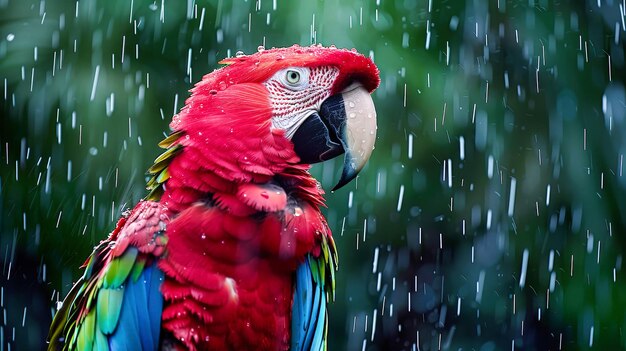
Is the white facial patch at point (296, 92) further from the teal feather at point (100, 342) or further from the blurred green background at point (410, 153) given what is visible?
the blurred green background at point (410, 153)

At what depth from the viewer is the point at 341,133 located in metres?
1.72

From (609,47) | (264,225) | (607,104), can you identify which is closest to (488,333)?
(607,104)

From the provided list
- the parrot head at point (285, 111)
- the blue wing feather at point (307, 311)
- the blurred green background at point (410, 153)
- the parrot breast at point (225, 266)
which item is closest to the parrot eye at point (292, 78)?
the parrot head at point (285, 111)

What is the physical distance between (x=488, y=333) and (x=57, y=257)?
5.66 feet

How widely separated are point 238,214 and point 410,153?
1391 millimetres

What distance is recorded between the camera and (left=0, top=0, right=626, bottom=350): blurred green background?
9.25ft

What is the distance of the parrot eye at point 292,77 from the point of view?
5.61 feet

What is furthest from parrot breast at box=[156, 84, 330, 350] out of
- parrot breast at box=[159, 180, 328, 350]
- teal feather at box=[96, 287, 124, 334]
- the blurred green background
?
the blurred green background

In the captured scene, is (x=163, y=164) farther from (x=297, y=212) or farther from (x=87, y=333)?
(x=87, y=333)

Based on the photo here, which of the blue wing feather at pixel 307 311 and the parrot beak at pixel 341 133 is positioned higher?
the parrot beak at pixel 341 133

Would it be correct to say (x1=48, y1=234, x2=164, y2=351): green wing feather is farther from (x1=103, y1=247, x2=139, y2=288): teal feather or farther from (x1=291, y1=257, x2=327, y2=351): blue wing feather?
(x1=291, y1=257, x2=327, y2=351): blue wing feather

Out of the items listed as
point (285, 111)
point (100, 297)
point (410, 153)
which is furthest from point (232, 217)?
point (410, 153)

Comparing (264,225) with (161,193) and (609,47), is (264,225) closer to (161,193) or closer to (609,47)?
(161,193)

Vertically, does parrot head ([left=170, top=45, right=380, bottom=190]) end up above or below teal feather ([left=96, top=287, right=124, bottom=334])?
above
